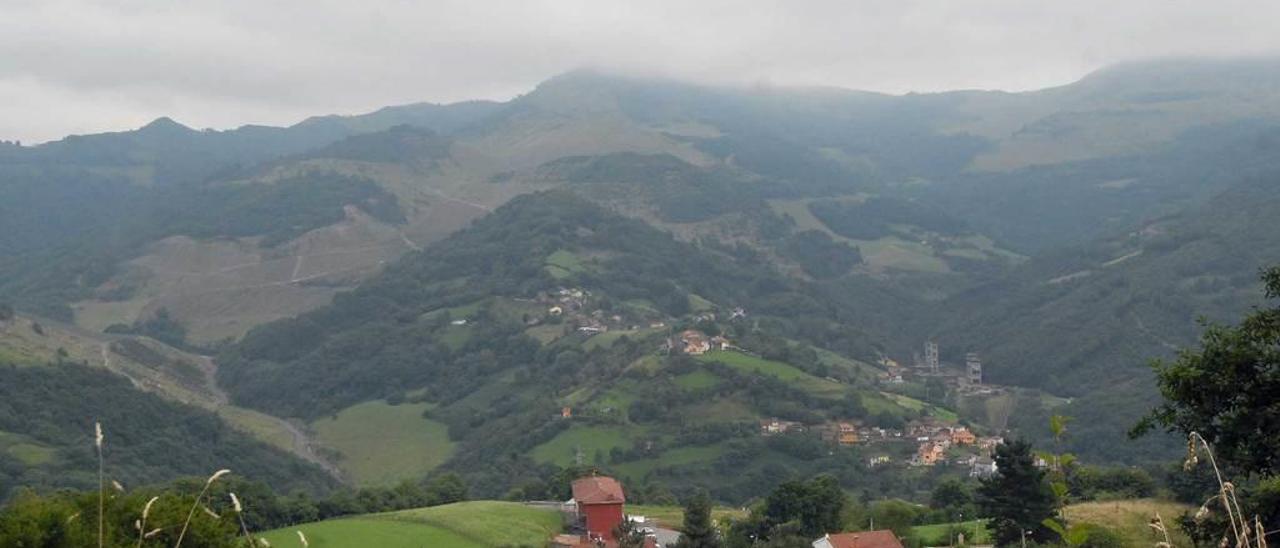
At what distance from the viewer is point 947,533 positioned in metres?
40.0

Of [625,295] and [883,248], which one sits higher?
[625,295]

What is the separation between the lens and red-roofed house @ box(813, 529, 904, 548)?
34.6 meters

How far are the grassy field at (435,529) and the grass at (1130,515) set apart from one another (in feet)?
60.4

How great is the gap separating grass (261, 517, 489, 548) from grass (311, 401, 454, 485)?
34.3 m

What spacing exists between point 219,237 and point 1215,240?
122556 mm

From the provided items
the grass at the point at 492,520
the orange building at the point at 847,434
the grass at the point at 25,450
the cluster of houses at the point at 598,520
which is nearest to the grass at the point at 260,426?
the grass at the point at 25,450

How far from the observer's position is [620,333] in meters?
105

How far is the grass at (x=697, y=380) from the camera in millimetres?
85375

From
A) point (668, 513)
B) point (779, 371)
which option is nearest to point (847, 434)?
point (779, 371)

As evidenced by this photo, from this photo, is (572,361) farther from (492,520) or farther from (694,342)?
(492,520)

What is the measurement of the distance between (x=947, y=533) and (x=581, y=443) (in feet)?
136

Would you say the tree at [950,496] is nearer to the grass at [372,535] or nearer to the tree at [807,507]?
the tree at [807,507]

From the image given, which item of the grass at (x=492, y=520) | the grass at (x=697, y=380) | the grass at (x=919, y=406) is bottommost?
the grass at (x=919, y=406)

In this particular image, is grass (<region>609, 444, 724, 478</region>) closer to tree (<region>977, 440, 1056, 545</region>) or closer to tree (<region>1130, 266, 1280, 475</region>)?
tree (<region>977, 440, 1056, 545</region>)
